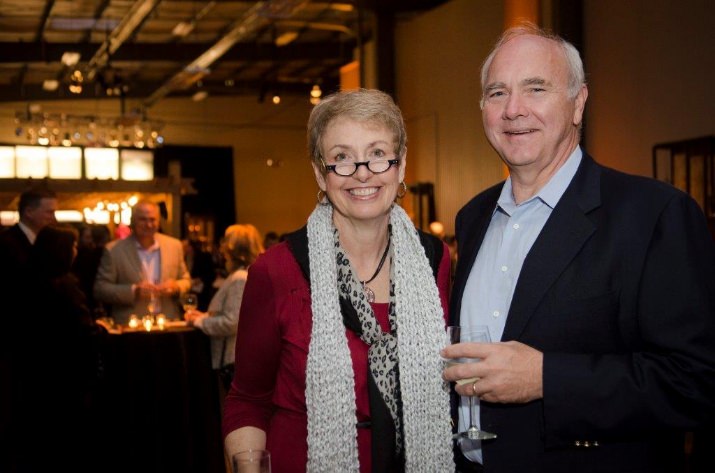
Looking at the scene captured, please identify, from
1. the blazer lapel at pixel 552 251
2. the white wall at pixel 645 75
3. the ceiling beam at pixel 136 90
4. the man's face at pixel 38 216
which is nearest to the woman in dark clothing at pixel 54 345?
the man's face at pixel 38 216

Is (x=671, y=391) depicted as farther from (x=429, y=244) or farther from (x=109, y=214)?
(x=109, y=214)

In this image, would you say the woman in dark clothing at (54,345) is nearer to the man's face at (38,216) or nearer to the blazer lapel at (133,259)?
the man's face at (38,216)

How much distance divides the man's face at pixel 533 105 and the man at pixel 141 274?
541 cm

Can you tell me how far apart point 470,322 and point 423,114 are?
13.6m

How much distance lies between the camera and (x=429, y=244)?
2771 millimetres

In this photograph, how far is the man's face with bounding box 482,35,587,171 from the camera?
233 cm

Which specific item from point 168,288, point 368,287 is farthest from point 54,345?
point 368,287

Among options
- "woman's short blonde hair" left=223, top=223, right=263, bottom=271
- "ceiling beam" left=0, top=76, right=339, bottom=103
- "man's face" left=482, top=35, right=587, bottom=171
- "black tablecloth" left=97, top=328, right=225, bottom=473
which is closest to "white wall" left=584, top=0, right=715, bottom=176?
"woman's short blonde hair" left=223, top=223, right=263, bottom=271

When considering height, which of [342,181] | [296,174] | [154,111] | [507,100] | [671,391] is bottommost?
[671,391]

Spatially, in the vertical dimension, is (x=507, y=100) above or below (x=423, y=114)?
below

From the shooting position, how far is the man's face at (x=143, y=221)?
24.8 feet

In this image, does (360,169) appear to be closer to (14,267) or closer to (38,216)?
(14,267)

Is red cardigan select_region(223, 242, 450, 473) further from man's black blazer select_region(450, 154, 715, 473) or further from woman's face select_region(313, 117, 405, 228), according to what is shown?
man's black blazer select_region(450, 154, 715, 473)

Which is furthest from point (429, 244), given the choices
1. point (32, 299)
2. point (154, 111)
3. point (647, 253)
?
point (154, 111)
